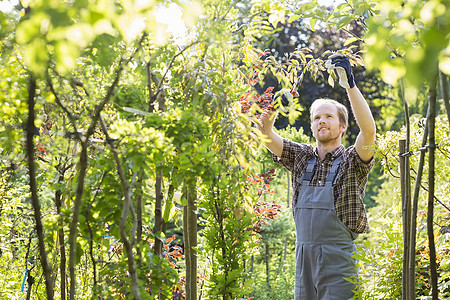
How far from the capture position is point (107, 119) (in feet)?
4.91

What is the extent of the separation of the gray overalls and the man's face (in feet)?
0.50

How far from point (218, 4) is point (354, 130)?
27.1 feet

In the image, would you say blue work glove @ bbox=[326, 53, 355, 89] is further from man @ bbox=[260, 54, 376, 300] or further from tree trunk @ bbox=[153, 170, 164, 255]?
tree trunk @ bbox=[153, 170, 164, 255]

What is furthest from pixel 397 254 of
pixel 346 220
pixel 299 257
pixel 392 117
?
pixel 392 117

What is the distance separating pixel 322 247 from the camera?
2.46 metres

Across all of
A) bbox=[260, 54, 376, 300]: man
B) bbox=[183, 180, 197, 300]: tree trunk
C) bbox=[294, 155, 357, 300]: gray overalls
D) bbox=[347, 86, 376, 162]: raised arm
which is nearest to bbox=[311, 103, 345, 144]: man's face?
bbox=[260, 54, 376, 300]: man

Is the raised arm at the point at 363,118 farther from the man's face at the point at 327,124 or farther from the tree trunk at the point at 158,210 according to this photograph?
the tree trunk at the point at 158,210

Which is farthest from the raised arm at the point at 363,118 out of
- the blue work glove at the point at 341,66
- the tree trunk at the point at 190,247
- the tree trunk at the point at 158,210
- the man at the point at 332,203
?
the tree trunk at the point at 158,210

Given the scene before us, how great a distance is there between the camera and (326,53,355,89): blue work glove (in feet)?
7.06

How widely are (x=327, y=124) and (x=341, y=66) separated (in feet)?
1.88

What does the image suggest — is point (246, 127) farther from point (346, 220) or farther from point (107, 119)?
point (346, 220)

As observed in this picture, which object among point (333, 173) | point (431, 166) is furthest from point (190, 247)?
point (431, 166)

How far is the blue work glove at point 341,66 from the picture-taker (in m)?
2.15

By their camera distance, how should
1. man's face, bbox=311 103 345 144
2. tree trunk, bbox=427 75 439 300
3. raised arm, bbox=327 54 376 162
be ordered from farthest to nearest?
man's face, bbox=311 103 345 144 < raised arm, bbox=327 54 376 162 < tree trunk, bbox=427 75 439 300
